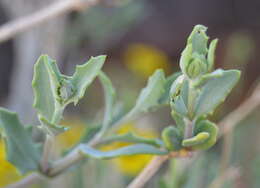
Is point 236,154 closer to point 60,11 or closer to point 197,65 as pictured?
point 60,11

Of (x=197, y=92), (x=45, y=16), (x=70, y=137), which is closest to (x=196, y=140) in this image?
(x=197, y=92)

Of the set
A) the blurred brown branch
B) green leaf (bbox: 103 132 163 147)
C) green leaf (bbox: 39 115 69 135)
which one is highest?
the blurred brown branch

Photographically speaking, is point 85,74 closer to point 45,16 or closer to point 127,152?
point 127,152

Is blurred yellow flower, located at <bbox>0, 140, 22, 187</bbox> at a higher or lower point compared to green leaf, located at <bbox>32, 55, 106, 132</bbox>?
lower

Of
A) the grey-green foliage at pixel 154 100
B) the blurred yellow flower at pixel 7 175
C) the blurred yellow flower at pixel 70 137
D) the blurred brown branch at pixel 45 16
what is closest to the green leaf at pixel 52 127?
the grey-green foliage at pixel 154 100

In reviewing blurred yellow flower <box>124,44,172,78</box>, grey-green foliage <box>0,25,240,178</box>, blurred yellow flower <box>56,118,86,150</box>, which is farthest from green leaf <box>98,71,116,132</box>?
blurred yellow flower <box>124,44,172,78</box>

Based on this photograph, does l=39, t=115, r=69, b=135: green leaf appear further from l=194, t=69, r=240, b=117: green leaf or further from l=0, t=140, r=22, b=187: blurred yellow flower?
l=0, t=140, r=22, b=187: blurred yellow flower

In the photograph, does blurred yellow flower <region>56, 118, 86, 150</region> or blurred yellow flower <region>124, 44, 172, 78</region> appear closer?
blurred yellow flower <region>56, 118, 86, 150</region>
